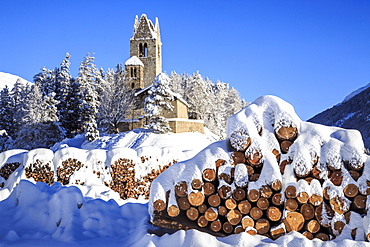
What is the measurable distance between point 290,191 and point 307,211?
36 centimetres

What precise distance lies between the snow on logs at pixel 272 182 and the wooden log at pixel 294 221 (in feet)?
0.04

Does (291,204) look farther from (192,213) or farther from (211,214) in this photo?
(192,213)

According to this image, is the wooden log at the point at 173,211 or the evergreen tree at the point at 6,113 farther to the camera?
the evergreen tree at the point at 6,113

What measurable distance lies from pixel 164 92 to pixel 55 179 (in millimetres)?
23087

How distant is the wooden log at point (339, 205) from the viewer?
382 cm

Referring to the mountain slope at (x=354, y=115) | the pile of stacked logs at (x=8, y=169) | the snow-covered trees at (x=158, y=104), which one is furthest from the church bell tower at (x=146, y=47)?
the pile of stacked logs at (x=8, y=169)

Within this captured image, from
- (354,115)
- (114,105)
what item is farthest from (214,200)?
(354,115)

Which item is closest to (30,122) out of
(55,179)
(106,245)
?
(55,179)

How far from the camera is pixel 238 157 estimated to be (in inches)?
170

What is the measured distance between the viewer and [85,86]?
118 ft

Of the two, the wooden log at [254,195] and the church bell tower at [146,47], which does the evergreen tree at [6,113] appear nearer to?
the church bell tower at [146,47]

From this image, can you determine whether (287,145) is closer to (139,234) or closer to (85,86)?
(139,234)

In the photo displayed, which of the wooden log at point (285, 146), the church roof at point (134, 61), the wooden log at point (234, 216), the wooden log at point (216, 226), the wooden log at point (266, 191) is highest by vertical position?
the church roof at point (134, 61)

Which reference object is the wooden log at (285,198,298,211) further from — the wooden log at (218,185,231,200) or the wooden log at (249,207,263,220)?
the wooden log at (218,185,231,200)
